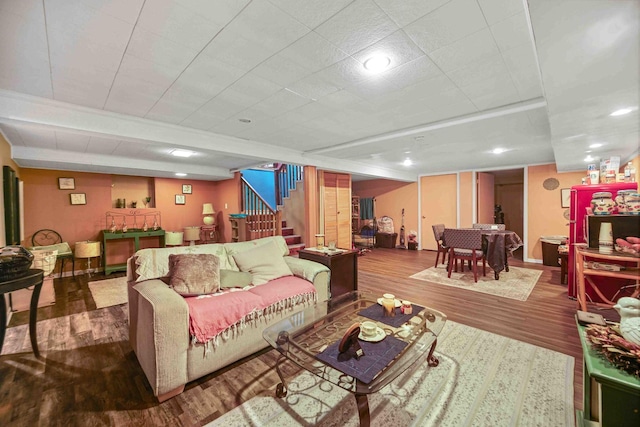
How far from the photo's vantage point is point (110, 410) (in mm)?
1576

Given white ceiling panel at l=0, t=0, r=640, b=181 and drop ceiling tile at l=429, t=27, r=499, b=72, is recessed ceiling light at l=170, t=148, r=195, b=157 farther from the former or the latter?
drop ceiling tile at l=429, t=27, r=499, b=72

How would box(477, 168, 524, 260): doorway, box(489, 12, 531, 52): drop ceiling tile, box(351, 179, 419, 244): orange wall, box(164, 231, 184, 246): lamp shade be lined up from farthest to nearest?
box(477, 168, 524, 260): doorway, box(351, 179, 419, 244): orange wall, box(164, 231, 184, 246): lamp shade, box(489, 12, 531, 52): drop ceiling tile

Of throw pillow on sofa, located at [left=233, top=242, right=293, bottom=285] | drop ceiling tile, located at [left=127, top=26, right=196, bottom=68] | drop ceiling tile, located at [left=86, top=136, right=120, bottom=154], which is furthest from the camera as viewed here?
drop ceiling tile, located at [left=86, top=136, right=120, bottom=154]

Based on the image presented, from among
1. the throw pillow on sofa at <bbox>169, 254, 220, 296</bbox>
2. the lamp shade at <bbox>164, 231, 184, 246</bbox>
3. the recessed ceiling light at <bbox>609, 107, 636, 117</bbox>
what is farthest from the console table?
the recessed ceiling light at <bbox>609, 107, 636, 117</bbox>

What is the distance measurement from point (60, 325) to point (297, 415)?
293 centimetres

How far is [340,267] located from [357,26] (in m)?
2.50

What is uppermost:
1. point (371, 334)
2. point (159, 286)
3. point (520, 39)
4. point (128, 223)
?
point (520, 39)

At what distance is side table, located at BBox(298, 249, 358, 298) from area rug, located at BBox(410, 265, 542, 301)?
5.38 feet

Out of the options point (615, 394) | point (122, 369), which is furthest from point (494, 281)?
point (122, 369)

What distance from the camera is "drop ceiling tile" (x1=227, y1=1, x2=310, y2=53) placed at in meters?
1.33

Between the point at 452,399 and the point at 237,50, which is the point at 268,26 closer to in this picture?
the point at 237,50

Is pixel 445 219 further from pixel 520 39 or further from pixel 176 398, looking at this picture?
pixel 176 398

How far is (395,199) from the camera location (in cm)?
810

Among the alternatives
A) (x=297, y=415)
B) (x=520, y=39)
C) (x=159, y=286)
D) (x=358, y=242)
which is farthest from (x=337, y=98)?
(x=358, y=242)
